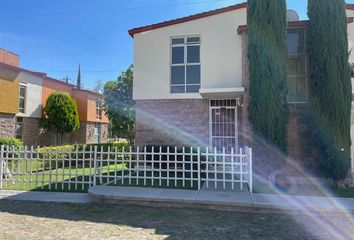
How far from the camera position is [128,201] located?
23.4ft

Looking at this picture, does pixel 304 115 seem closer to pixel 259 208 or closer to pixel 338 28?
pixel 338 28

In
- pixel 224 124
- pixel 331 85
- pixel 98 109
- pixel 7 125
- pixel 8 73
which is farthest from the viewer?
pixel 98 109

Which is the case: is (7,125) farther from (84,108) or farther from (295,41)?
(295,41)

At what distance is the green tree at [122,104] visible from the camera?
19938 millimetres

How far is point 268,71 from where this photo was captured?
8.90 metres

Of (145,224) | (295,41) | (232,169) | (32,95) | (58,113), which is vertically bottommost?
(145,224)

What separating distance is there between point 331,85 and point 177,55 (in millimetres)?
6143

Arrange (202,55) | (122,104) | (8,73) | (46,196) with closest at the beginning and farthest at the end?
(46,196), (202,55), (8,73), (122,104)

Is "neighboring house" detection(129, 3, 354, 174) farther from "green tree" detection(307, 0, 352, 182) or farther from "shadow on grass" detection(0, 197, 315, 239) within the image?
"shadow on grass" detection(0, 197, 315, 239)

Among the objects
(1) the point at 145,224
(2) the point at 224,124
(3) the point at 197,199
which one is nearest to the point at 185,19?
(2) the point at 224,124

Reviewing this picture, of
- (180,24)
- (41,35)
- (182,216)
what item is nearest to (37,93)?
(41,35)

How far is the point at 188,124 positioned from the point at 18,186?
6.46 metres

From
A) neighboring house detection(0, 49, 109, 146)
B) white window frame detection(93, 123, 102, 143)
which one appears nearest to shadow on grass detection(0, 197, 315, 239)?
neighboring house detection(0, 49, 109, 146)

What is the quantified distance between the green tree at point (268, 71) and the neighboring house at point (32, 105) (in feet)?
51.8
